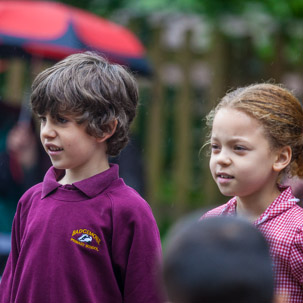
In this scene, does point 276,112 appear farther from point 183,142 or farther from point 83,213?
point 183,142

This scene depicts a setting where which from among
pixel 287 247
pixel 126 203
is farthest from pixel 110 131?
pixel 287 247

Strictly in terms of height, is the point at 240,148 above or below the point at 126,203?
above

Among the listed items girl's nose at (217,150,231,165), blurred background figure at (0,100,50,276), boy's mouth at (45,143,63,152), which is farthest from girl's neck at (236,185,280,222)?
blurred background figure at (0,100,50,276)

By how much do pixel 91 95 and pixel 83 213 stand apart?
425 millimetres

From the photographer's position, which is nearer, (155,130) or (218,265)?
(218,265)

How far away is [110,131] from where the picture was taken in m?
2.69

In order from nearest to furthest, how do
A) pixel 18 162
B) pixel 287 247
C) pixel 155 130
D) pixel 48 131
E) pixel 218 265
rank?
pixel 218 265 → pixel 287 247 → pixel 48 131 → pixel 18 162 → pixel 155 130

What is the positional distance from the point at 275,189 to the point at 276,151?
0.14 meters

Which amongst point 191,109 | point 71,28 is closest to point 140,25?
point 191,109

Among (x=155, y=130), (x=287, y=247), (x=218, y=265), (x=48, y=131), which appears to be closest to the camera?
(x=218, y=265)

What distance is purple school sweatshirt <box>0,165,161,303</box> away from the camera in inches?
96.9

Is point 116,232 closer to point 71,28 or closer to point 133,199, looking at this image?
point 133,199

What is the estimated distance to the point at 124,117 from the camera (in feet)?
8.91

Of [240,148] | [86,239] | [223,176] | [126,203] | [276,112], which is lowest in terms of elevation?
[86,239]
